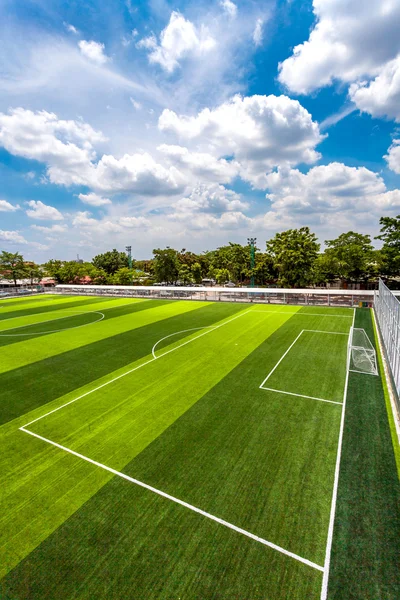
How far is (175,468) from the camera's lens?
8727mm

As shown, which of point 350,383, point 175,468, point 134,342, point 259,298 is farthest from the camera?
point 259,298

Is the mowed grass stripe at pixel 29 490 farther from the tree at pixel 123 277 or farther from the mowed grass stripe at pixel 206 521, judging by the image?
the tree at pixel 123 277

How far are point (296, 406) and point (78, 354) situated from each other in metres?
14.6

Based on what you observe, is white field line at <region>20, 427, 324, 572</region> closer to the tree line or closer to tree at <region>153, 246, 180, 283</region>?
the tree line

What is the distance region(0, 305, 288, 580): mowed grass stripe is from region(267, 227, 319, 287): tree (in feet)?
136

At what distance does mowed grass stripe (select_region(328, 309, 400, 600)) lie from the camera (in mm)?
5691

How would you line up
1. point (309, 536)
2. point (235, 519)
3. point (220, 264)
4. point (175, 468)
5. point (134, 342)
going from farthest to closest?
point (220, 264) → point (134, 342) → point (175, 468) → point (235, 519) → point (309, 536)

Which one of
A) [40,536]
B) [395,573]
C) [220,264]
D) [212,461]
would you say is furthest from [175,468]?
[220,264]

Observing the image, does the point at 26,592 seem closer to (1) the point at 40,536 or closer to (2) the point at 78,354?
(1) the point at 40,536

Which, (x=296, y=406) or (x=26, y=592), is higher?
(x=296, y=406)

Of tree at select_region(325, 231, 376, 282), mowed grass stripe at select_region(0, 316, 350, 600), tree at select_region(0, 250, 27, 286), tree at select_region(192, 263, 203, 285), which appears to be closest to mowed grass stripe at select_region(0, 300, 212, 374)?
mowed grass stripe at select_region(0, 316, 350, 600)

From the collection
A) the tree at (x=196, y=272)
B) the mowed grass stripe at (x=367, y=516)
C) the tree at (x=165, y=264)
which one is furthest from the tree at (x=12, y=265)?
the mowed grass stripe at (x=367, y=516)

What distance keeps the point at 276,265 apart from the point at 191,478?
4590cm

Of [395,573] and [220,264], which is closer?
[395,573]
